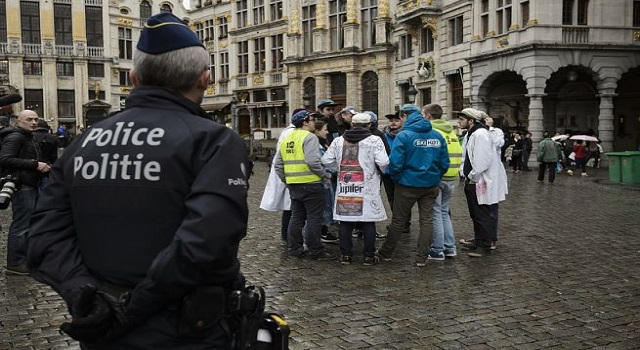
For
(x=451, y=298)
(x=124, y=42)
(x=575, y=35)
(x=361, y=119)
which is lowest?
(x=451, y=298)

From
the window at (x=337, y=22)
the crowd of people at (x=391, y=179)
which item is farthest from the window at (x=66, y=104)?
the crowd of people at (x=391, y=179)

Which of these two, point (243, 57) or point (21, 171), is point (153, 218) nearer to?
point (21, 171)

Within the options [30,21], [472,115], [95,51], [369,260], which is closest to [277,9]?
[95,51]

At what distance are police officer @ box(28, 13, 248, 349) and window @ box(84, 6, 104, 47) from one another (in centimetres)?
5453

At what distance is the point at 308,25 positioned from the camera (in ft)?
144

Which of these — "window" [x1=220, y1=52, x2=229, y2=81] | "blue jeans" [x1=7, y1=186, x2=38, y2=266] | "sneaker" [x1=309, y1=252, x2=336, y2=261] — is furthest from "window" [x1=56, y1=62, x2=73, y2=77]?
"sneaker" [x1=309, y1=252, x2=336, y2=261]

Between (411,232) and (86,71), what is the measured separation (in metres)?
47.2

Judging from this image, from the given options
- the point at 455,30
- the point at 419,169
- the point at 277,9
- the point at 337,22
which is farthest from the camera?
the point at 277,9

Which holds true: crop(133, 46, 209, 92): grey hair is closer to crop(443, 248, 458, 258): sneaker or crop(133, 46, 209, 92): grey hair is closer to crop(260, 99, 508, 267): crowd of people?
crop(260, 99, 508, 267): crowd of people

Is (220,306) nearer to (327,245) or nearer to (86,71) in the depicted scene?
(327,245)

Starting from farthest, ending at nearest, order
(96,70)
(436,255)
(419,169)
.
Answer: (96,70) < (436,255) < (419,169)

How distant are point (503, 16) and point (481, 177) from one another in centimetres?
2265

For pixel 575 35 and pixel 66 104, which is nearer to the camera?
pixel 575 35

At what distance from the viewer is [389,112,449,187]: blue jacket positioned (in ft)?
25.3
